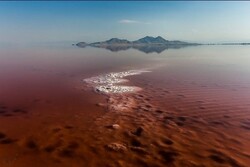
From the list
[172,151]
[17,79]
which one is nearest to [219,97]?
[172,151]

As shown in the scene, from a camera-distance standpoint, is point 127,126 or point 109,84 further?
point 109,84

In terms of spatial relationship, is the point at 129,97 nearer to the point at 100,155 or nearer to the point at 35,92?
the point at 35,92

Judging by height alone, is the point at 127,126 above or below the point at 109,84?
below

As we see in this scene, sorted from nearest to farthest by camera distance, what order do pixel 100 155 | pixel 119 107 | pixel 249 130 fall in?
1. pixel 100 155
2. pixel 249 130
3. pixel 119 107

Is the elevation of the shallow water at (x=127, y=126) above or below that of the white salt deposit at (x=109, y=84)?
below

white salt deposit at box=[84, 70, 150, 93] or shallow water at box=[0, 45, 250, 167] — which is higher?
white salt deposit at box=[84, 70, 150, 93]

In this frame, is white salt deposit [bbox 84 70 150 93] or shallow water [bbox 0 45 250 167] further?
white salt deposit [bbox 84 70 150 93]

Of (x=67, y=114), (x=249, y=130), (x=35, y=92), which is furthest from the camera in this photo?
(x=35, y=92)

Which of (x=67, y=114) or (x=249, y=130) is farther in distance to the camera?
(x=67, y=114)

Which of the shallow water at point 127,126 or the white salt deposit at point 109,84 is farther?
the white salt deposit at point 109,84
